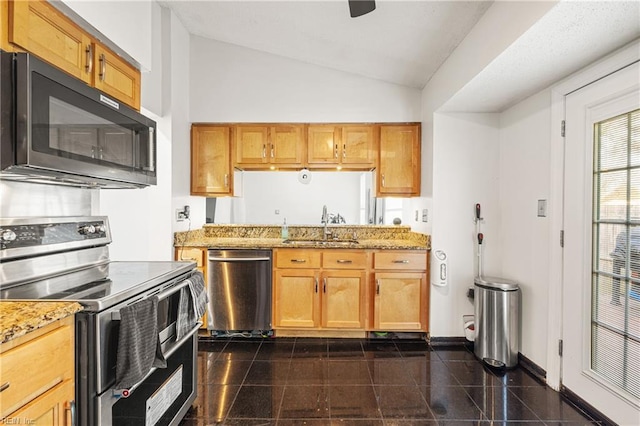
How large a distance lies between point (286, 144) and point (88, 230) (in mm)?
1980

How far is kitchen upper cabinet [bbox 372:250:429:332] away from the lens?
2.93 m

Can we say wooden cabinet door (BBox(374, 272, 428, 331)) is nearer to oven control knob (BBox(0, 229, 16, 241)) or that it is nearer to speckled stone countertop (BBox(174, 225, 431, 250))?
speckled stone countertop (BBox(174, 225, 431, 250))

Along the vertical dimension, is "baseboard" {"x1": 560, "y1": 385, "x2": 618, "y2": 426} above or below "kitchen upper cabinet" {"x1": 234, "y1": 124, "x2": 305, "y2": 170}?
below

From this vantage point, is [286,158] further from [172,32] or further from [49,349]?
[49,349]

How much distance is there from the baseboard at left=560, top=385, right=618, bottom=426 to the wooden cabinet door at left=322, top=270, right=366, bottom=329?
5.07 feet

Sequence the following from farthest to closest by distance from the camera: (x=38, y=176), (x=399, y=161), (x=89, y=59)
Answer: (x=399, y=161) → (x=89, y=59) → (x=38, y=176)

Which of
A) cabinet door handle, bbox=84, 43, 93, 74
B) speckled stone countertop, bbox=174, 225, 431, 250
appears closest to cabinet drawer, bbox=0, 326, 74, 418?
cabinet door handle, bbox=84, 43, 93, 74

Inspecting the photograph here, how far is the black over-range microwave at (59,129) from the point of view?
106 cm

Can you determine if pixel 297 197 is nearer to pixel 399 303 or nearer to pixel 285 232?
pixel 285 232

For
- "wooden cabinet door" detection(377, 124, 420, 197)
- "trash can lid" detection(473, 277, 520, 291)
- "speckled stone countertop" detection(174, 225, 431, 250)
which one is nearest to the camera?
"trash can lid" detection(473, 277, 520, 291)

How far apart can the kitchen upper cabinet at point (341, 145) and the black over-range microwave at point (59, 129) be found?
1817mm

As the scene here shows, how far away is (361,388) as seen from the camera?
2.15m

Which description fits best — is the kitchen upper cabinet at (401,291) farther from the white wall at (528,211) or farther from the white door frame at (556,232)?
the white door frame at (556,232)

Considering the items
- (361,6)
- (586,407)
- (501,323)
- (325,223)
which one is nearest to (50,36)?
(361,6)
